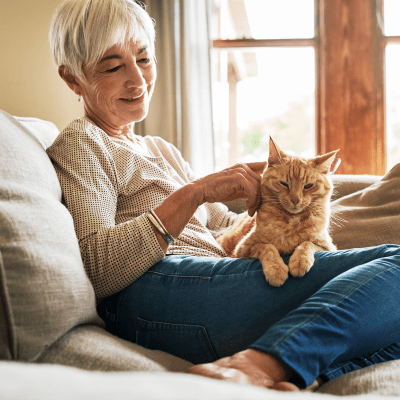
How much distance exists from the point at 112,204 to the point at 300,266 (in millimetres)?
549

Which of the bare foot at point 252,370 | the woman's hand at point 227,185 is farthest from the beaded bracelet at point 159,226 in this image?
the bare foot at point 252,370

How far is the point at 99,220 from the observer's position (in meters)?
1.04

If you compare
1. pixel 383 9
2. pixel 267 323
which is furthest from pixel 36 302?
pixel 383 9

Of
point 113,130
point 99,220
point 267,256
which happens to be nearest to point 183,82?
point 113,130

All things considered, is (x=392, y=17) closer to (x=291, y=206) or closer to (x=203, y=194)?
(x=291, y=206)

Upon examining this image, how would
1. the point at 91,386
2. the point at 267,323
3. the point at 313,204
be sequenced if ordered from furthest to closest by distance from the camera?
1. the point at 313,204
2. the point at 267,323
3. the point at 91,386

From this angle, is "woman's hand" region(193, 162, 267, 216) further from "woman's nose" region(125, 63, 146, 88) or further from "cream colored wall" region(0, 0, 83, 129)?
"cream colored wall" region(0, 0, 83, 129)

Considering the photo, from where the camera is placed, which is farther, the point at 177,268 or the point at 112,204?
the point at 112,204

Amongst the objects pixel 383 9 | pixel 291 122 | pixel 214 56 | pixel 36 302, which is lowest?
pixel 36 302

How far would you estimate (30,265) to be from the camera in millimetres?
697

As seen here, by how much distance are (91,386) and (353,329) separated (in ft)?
1.93

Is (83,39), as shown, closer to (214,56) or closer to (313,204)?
(313,204)

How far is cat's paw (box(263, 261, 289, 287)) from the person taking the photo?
0.90 m

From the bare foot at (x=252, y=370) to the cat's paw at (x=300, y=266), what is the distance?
0.86 feet
